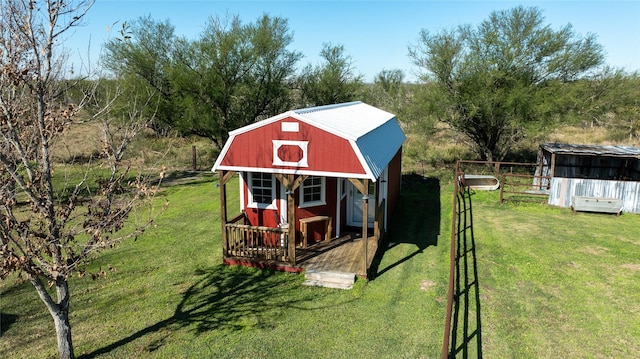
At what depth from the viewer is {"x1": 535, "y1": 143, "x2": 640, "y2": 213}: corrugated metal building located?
49.1 ft

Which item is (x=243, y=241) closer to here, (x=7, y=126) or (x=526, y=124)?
(x=7, y=126)

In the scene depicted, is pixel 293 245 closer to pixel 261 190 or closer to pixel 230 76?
pixel 261 190

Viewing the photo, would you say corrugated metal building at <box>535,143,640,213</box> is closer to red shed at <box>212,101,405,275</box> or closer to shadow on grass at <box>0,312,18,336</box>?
red shed at <box>212,101,405,275</box>

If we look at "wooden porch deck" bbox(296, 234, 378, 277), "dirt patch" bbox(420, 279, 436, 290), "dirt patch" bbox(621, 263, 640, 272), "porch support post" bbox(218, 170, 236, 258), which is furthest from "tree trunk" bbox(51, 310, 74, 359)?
"dirt patch" bbox(621, 263, 640, 272)

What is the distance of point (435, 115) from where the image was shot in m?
21.6

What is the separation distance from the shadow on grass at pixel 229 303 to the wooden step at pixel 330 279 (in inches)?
17.4

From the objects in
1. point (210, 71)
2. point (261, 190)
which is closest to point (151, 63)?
point (210, 71)

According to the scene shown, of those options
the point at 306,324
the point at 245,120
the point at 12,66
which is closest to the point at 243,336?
the point at 306,324

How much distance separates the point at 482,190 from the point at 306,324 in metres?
14.1

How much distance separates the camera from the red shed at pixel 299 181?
929 centimetres

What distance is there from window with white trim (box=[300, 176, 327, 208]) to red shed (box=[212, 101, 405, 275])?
0.03m

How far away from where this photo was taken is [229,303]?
8.41 m

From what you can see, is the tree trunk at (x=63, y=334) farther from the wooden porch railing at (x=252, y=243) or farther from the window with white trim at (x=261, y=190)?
the window with white trim at (x=261, y=190)

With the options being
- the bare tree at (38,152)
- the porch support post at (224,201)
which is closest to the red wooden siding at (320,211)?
the porch support post at (224,201)
